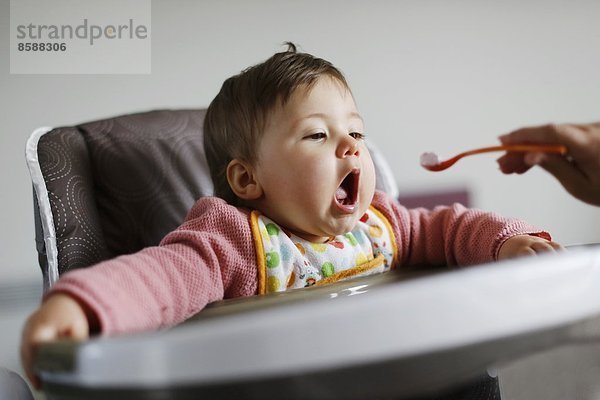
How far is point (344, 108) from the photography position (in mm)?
884

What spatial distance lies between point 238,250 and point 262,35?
836 mm

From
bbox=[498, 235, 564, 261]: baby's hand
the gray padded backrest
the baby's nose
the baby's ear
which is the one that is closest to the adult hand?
bbox=[498, 235, 564, 261]: baby's hand

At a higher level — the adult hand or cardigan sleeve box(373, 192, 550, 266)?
the adult hand

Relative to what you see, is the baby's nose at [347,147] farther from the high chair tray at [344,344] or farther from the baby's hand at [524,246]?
the high chair tray at [344,344]

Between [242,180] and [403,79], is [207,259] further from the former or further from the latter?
[403,79]

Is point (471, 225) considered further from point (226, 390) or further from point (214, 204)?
point (226, 390)

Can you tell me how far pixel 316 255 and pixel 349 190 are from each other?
0.09 meters

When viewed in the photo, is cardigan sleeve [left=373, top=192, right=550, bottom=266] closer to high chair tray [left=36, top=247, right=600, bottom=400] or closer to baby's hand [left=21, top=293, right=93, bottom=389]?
high chair tray [left=36, top=247, right=600, bottom=400]

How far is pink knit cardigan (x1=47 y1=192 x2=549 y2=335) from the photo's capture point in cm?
58

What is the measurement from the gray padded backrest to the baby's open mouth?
24 cm

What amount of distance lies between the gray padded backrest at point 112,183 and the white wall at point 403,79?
39 cm

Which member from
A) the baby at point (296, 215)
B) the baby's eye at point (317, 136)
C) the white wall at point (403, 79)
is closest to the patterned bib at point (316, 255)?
the baby at point (296, 215)

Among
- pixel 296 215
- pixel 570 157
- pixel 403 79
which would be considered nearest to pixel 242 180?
pixel 296 215

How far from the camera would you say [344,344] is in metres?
0.42
